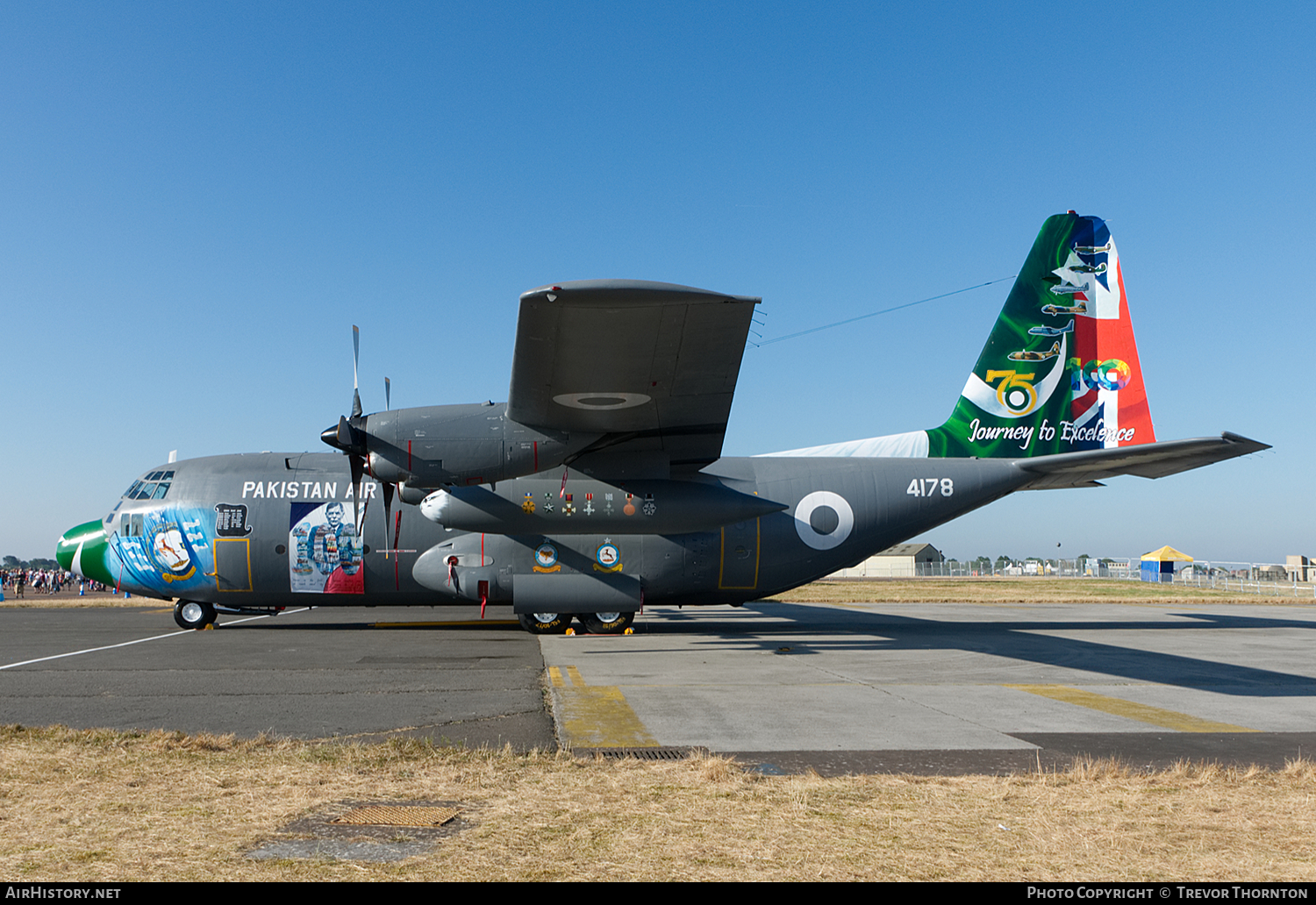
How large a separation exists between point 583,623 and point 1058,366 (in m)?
12.8

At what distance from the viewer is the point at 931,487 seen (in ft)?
64.3

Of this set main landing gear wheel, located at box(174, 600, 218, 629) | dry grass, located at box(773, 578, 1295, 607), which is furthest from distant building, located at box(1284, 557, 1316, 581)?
main landing gear wheel, located at box(174, 600, 218, 629)

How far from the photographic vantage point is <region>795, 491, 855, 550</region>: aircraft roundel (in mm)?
19625

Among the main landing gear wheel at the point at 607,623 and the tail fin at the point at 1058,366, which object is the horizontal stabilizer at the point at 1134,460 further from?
the main landing gear wheel at the point at 607,623

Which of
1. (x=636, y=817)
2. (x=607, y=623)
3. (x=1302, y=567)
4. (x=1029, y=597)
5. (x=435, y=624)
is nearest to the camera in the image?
(x=636, y=817)

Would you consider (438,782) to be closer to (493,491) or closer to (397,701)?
(397,701)

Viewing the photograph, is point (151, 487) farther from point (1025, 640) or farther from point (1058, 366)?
point (1058, 366)

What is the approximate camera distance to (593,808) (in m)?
5.46

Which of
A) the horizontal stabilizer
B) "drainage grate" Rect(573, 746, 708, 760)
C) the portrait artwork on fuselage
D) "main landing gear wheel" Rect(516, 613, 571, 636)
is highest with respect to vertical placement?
the horizontal stabilizer

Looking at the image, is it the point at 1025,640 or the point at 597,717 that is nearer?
the point at 597,717

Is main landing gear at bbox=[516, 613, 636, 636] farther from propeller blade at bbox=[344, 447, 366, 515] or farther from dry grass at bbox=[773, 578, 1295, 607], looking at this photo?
dry grass at bbox=[773, 578, 1295, 607]

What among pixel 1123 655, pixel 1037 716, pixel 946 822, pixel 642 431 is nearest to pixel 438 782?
pixel 946 822

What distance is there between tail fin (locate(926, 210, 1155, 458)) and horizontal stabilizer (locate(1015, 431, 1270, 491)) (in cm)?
82

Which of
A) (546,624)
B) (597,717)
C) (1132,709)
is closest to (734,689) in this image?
(597,717)
